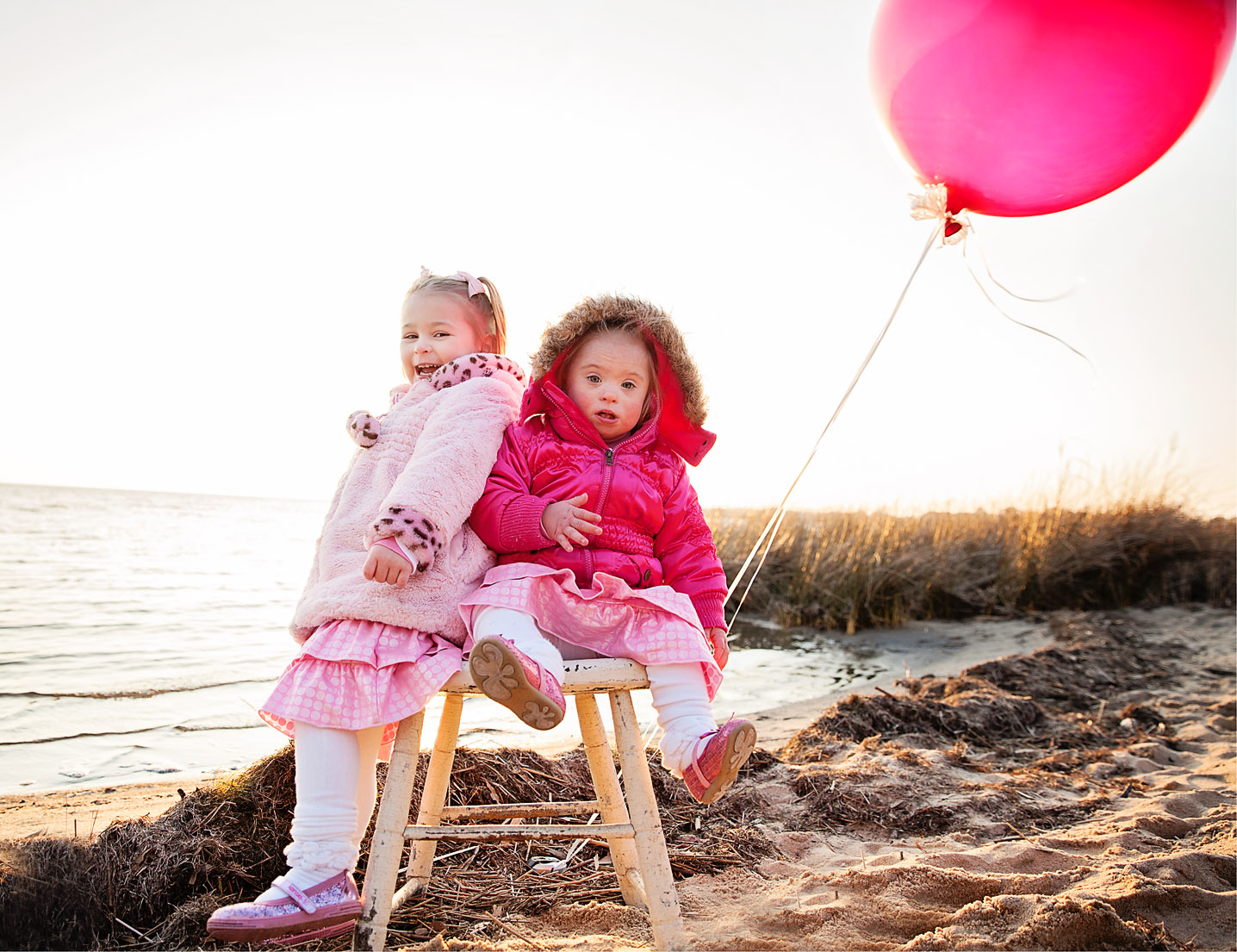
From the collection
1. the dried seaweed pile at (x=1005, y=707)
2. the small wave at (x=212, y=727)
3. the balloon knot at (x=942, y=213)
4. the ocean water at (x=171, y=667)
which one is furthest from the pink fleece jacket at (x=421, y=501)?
the small wave at (x=212, y=727)

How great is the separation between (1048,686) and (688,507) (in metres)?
3.90

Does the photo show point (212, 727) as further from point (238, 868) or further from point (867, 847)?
point (867, 847)

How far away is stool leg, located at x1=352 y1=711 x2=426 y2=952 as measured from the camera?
67.7 inches

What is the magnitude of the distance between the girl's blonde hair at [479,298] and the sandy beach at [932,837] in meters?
1.51

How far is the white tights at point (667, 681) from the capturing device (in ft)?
5.99

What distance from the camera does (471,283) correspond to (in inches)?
93.5

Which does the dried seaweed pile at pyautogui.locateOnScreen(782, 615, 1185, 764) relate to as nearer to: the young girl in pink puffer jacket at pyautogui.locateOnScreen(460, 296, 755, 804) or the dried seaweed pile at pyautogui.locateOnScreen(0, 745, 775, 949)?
the dried seaweed pile at pyautogui.locateOnScreen(0, 745, 775, 949)

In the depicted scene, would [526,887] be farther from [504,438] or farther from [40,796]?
[40,796]

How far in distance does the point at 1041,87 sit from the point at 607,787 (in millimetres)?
2137

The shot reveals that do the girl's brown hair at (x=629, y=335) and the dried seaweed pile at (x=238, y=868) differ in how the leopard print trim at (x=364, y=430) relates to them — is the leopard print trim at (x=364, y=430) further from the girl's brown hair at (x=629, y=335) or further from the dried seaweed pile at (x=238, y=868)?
the dried seaweed pile at (x=238, y=868)

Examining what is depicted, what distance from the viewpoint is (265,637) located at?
6.79m

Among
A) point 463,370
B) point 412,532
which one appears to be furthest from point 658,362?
point 412,532

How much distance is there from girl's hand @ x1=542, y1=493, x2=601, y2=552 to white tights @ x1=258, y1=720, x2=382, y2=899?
59 centimetres

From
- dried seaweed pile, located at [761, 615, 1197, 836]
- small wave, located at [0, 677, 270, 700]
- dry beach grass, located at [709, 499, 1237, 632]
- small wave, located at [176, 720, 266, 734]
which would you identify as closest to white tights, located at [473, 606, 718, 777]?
dried seaweed pile, located at [761, 615, 1197, 836]
